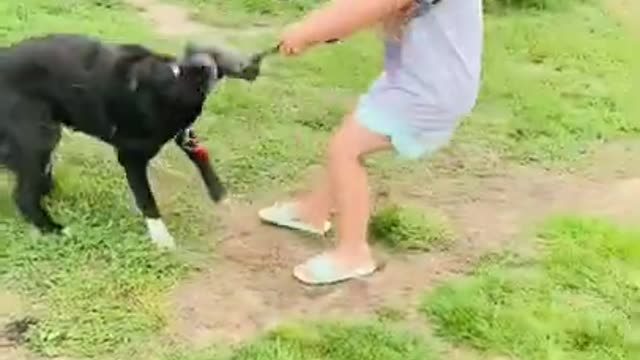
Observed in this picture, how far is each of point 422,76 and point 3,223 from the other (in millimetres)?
1362

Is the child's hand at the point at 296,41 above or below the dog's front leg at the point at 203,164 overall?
above

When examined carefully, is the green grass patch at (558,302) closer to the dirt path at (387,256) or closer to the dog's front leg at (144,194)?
the dirt path at (387,256)

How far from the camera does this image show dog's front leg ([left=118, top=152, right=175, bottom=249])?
13.1 feet

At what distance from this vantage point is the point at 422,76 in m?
3.82

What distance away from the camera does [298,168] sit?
15.5ft

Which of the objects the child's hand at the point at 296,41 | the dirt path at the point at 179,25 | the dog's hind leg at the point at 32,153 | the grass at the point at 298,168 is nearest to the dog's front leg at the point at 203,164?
the grass at the point at 298,168

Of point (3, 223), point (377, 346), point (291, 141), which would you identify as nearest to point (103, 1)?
point (291, 141)

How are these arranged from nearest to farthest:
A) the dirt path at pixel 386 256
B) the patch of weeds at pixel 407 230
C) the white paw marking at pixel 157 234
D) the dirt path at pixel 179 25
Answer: the dirt path at pixel 386 256
the white paw marking at pixel 157 234
the patch of weeds at pixel 407 230
the dirt path at pixel 179 25

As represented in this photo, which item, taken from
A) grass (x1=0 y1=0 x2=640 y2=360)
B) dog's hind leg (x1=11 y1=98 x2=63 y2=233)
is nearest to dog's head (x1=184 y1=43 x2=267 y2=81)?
dog's hind leg (x1=11 y1=98 x2=63 y2=233)

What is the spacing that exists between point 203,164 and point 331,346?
956 millimetres

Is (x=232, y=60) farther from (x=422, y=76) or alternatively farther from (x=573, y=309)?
(x=573, y=309)

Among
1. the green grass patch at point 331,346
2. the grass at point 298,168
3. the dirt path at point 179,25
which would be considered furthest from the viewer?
the dirt path at point 179,25

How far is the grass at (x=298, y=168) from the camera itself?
3.62 metres

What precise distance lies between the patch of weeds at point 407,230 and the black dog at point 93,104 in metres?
0.68
